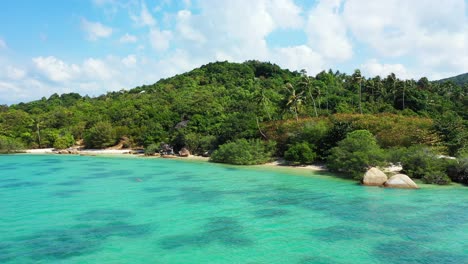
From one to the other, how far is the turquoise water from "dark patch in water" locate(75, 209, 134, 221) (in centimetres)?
6

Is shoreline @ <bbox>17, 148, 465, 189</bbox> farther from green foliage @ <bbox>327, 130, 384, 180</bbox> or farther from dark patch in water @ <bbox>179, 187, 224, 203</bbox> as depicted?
dark patch in water @ <bbox>179, 187, 224, 203</bbox>

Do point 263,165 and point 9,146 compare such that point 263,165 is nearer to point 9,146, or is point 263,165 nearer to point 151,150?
point 151,150

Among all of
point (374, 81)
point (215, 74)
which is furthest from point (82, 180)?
point (215, 74)

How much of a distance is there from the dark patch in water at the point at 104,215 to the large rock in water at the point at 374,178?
697 inches

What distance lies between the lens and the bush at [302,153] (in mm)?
37000

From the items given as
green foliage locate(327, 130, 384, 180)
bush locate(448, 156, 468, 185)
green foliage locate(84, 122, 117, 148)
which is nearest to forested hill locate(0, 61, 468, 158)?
green foliage locate(84, 122, 117, 148)

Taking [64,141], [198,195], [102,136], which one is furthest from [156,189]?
[64,141]

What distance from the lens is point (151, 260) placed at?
13.6 meters

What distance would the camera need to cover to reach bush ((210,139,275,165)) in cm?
4119

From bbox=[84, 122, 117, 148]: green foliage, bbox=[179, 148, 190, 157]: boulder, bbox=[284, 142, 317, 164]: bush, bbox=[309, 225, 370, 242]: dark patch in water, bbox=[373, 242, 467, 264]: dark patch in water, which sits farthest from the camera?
bbox=[84, 122, 117, 148]: green foliage

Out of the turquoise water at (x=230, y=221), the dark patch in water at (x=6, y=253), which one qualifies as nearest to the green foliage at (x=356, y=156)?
the turquoise water at (x=230, y=221)

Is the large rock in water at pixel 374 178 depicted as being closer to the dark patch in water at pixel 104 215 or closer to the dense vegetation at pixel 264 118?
the dense vegetation at pixel 264 118

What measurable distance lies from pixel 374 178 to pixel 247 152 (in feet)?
54.6

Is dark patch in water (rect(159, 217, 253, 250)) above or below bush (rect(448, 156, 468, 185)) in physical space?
below
